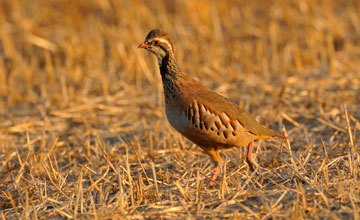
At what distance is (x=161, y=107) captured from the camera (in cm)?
799

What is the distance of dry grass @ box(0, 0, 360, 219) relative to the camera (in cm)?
438

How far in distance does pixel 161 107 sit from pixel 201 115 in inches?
122

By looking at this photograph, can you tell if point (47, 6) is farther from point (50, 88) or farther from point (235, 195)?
point (235, 195)

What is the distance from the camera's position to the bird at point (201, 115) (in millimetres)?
4953

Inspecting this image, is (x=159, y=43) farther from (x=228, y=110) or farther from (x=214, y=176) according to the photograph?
(x=214, y=176)

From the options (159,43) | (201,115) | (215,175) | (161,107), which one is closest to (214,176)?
(215,175)

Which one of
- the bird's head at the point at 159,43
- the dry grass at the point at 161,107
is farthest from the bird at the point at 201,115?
the dry grass at the point at 161,107

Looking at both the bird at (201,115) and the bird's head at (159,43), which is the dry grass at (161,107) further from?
the bird's head at (159,43)

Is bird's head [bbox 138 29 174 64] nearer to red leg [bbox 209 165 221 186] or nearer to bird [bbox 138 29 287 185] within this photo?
bird [bbox 138 29 287 185]

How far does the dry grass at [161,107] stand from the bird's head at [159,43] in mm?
994

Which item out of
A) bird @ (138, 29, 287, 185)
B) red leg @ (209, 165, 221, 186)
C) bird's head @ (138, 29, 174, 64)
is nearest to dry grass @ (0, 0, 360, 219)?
red leg @ (209, 165, 221, 186)

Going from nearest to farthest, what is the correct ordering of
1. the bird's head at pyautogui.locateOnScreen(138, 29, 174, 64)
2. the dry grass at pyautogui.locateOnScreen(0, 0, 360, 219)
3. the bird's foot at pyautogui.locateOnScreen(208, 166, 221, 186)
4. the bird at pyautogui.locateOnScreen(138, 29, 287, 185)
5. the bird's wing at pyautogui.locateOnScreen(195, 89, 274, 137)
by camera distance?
the dry grass at pyautogui.locateOnScreen(0, 0, 360, 219) → the bird's foot at pyautogui.locateOnScreen(208, 166, 221, 186) → the bird at pyautogui.locateOnScreen(138, 29, 287, 185) → the bird's wing at pyautogui.locateOnScreen(195, 89, 274, 137) → the bird's head at pyautogui.locateOnScreen(138, 29, 174, 64)

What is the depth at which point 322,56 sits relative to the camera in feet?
31.4

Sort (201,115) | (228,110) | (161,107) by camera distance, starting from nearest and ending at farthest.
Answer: (201,115) < (228,110) < (161,107)
